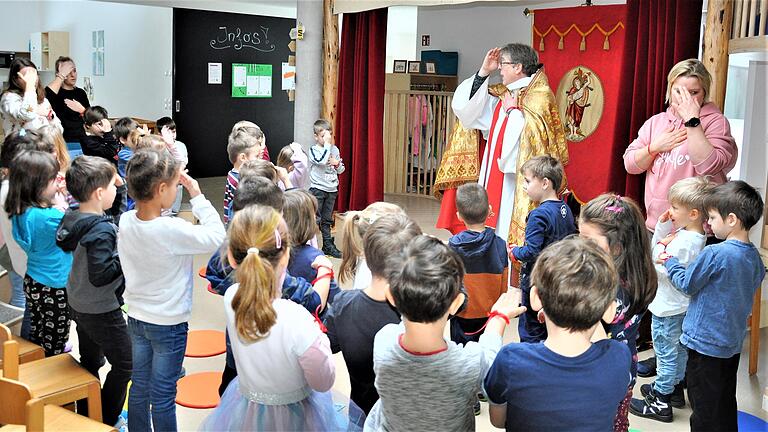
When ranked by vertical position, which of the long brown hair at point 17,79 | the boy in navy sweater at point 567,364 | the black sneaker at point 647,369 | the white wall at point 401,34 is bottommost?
the black sneaker at point 647,369

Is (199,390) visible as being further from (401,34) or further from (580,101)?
(401,34)

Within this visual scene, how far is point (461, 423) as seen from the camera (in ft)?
5.75

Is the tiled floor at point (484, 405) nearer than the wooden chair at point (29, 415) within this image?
No

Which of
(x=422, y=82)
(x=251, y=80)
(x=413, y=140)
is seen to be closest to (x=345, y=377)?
(x=413, y=140)

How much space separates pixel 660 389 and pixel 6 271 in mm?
3328

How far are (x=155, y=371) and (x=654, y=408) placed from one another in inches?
81.6

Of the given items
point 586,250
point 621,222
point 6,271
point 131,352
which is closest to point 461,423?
point 586,250

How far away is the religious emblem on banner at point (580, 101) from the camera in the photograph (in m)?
5.81

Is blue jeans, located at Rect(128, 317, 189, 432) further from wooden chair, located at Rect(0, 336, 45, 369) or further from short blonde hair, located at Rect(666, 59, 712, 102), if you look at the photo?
short blonde hair, located at Rect(666, 59, 712, 102)

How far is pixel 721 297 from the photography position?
2607mm

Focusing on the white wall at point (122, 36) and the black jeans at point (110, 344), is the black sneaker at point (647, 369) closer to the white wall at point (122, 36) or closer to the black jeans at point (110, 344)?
the black jeans at point (110, 344)

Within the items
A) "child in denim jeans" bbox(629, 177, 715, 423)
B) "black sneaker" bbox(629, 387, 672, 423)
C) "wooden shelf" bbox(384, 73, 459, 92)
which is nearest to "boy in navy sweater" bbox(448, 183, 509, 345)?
"child in denim jeans" bbox(629, 177, 715, 423)

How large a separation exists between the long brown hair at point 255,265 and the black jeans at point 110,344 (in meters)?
0.83

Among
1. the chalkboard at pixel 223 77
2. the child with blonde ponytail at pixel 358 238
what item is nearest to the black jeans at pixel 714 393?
the child with blonde ponytail at pixel 358 238
